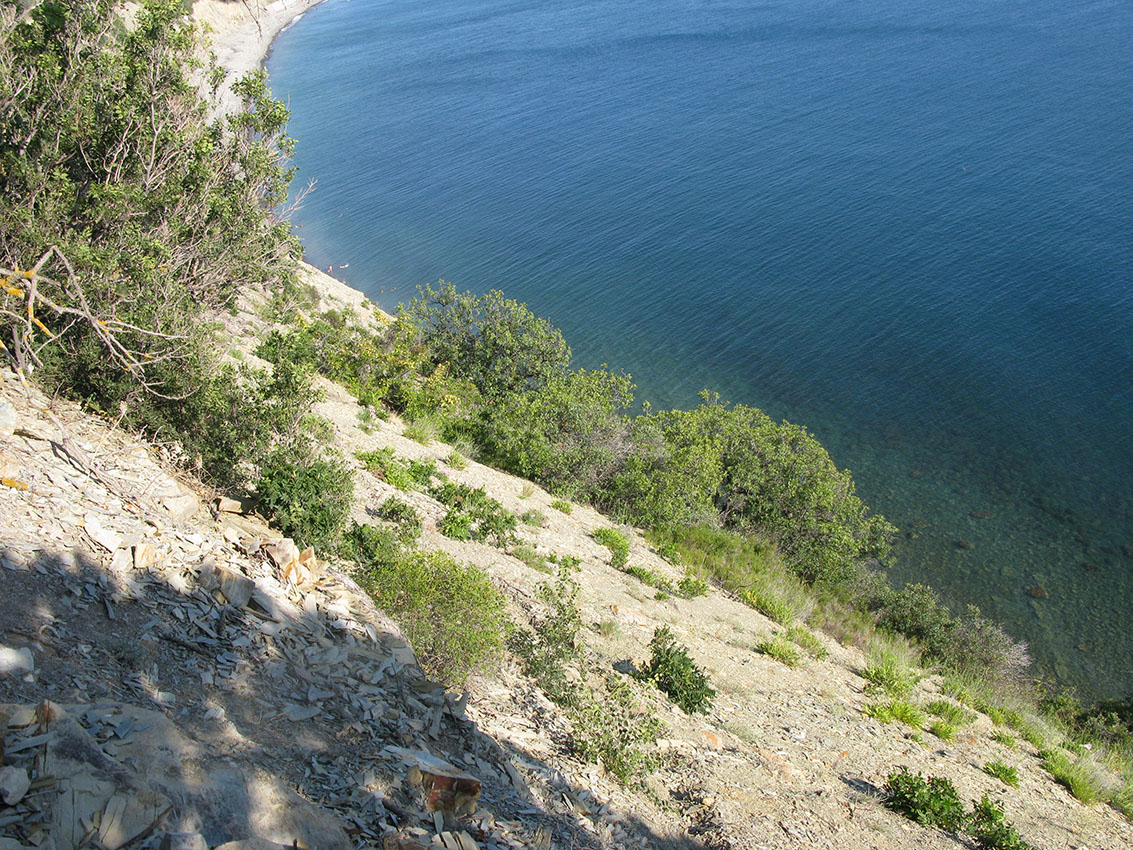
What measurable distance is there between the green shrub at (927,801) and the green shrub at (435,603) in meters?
5.93

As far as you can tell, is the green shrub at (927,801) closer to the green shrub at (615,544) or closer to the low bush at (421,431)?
the green shrub at (615,544)

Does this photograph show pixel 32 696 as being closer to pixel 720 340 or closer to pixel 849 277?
pixel 720 340

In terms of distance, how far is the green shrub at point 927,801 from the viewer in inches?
407

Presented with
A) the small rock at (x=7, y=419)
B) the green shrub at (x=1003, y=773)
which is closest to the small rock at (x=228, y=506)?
the small rock at (x=7, y=419)

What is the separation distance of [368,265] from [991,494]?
128 ft

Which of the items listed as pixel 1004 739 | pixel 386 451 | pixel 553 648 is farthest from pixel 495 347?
pixel 1004 739

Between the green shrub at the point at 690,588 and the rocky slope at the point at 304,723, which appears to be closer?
the rocky slope at the point at 304,723

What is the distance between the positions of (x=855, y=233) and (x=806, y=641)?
40689 millimetres

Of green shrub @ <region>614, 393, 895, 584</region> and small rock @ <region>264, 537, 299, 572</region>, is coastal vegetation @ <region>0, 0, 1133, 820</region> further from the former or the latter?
small rock @ <region>264, 537, 299, 572</region>

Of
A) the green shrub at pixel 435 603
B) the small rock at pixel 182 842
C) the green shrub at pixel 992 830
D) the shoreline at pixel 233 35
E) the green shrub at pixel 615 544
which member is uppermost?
the shoreline at pixel 233 35

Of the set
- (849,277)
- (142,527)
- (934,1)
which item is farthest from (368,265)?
(934,1)

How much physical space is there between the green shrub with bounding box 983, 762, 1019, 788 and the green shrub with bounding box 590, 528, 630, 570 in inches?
298

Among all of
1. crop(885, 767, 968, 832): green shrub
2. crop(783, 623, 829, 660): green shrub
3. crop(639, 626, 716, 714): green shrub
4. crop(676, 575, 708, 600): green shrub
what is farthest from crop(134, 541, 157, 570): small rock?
crop(783, 623, 829, 660): green shrub

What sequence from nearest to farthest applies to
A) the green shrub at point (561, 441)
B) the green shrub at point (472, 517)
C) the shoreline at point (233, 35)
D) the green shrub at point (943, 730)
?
the green shrub at point (943, 730) → the green shrub at point (472, 517) → the green shrub at point (561, 441) → the shoreline at point (233, 35)
